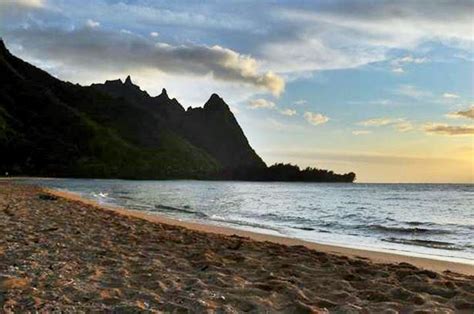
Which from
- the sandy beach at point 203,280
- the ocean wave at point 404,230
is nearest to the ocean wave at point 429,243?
the ocean wave at point 404,230

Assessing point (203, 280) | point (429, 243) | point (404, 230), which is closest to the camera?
point (203, 280)

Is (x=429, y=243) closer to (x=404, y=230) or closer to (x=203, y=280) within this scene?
(x=404, y=230)

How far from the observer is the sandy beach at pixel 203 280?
6516 millimetres

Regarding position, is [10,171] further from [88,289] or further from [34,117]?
[88,289]

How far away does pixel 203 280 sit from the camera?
318 inches

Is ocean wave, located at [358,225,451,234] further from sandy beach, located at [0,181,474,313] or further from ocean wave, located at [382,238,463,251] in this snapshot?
sandy beach, located at [0,181,474,313]

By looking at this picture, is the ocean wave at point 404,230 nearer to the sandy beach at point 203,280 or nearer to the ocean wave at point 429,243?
the ocean wave at point 429,243

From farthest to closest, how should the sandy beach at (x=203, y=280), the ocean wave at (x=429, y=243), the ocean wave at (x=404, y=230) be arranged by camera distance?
1. the ocean wave at (x=404, y=230)
2. the ocean wave at (x=429, y=243)
3. the sandy beach at (x=203, y=280)

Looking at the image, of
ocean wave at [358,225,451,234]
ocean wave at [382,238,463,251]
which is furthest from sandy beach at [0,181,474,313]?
ocean wave at [358,225,451,234]

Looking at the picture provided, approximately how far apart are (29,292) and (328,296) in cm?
436

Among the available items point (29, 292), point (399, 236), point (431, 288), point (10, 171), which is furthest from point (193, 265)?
point (10, 171)

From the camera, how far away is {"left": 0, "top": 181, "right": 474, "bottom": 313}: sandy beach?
6.52 m

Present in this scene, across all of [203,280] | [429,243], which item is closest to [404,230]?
[429,243]

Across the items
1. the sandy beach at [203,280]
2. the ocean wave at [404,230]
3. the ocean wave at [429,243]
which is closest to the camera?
the sandy beach at [203,280]
